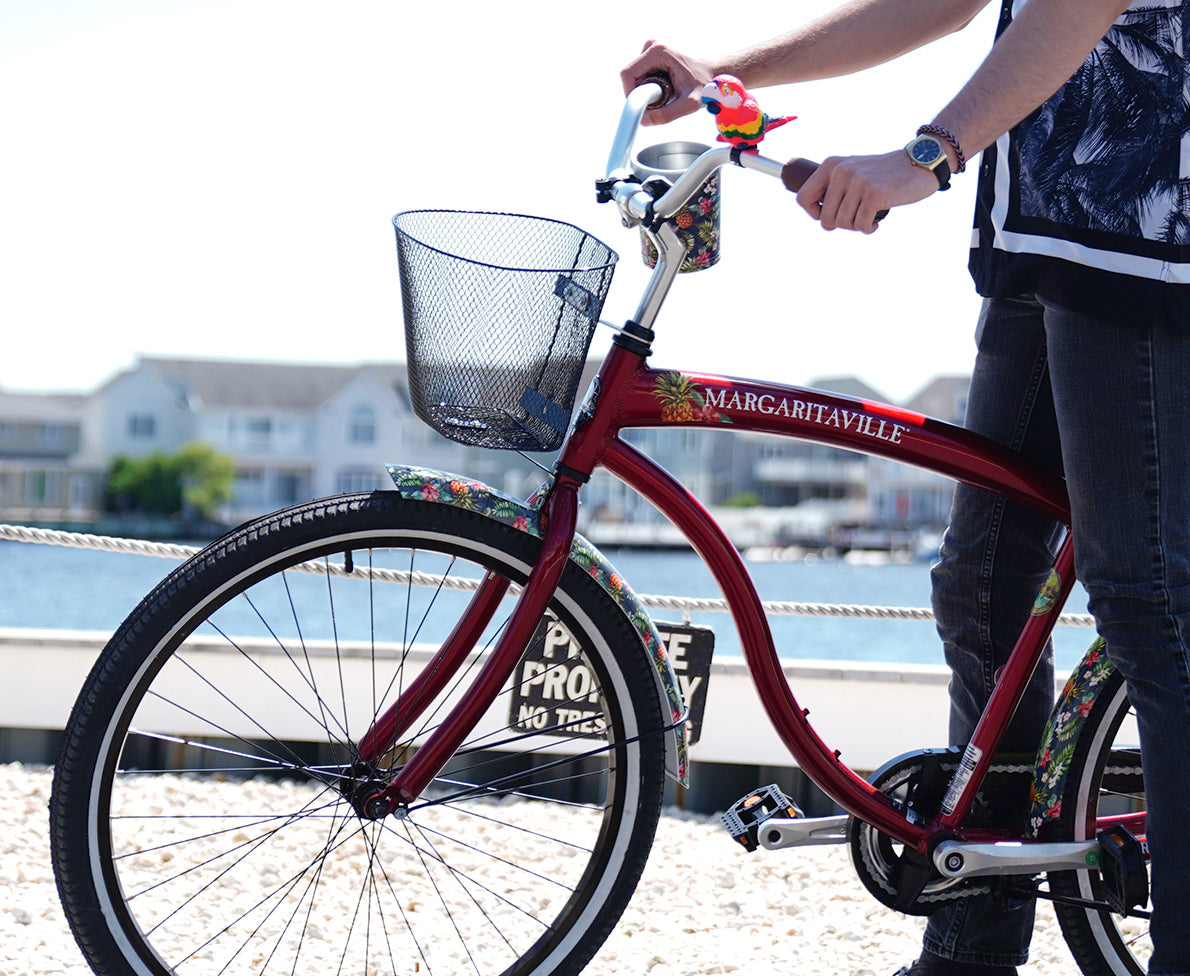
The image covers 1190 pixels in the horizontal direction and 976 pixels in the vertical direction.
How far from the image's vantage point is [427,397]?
1288 mm

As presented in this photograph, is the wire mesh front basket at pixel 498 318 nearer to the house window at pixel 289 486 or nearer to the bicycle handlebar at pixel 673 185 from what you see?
the bicycle handlebar at pixel 673 185

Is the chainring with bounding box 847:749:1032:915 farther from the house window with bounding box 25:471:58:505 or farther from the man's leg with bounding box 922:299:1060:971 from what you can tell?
the house window with bounding box 25:471:58:505

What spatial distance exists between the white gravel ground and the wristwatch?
1.25m

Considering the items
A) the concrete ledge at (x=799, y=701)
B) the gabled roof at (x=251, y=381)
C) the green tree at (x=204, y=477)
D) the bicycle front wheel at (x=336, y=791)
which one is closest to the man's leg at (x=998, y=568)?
the bicycle front wheel at (x=336, y=791)

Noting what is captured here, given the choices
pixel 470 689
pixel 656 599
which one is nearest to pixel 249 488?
pixel 656 599

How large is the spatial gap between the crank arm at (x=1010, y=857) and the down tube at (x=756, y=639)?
0.15 feet

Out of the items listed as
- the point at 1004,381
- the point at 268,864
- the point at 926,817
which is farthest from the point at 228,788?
the point at 1004,381

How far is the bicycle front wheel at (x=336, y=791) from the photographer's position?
1.27m

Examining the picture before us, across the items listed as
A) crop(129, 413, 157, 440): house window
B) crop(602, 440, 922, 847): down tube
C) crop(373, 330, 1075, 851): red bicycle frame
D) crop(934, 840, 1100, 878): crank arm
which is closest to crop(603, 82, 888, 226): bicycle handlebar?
crop(373, 330, 1075, 851): red bicycle frame

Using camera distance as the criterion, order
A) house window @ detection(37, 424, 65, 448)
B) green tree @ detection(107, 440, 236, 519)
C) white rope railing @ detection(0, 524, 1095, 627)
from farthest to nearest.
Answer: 1. house window @ detection(37, 424, 65, 448)
2. green tree @ detection(107, 440, 236, 519)
3. white rope railing @ detection(0, 524, 1095, 627)

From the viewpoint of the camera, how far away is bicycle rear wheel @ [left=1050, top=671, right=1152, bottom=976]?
5.00 ft

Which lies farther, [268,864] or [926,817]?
[268,864]

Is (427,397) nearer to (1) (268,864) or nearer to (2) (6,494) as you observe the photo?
(1) (268,864)

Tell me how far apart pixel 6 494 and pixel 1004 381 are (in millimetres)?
54035
